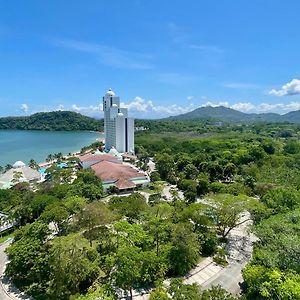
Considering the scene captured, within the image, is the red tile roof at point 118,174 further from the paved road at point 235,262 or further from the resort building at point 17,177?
the paved road at point 235,262

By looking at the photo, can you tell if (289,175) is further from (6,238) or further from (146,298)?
(6,238)

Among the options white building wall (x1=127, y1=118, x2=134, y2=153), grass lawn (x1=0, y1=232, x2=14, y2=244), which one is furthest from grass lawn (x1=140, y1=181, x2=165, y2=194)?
white building wall (x1=127, y1=118, x2=134, y2=153)

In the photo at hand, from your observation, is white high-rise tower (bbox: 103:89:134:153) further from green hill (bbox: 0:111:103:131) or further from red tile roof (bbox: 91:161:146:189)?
green hill (bbox: 0:111:103:131)

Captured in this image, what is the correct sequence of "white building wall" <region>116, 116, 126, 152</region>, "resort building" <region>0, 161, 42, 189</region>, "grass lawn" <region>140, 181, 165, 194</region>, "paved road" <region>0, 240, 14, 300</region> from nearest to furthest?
"paved road" <region>0, 240, 14, 300</region>, "grass lawn" <region>140, 181, 165, 194</region>, "resort building" <region>0, 161, 42, 189</region>, "white building wall" <region>116, 116, 126, 152</region>

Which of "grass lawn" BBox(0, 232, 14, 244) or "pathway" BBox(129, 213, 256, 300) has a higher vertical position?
"pathway" BBox(129, 213, 256, 300)

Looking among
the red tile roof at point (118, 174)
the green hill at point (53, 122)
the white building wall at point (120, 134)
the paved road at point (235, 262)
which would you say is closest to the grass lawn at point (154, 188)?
the red tile roof at point (118, 174)

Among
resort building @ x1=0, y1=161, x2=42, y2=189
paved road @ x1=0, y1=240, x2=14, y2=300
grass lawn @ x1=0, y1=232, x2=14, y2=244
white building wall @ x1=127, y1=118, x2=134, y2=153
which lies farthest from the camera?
white building wall @ x1=127, y1=118, x2=134, y2=153
